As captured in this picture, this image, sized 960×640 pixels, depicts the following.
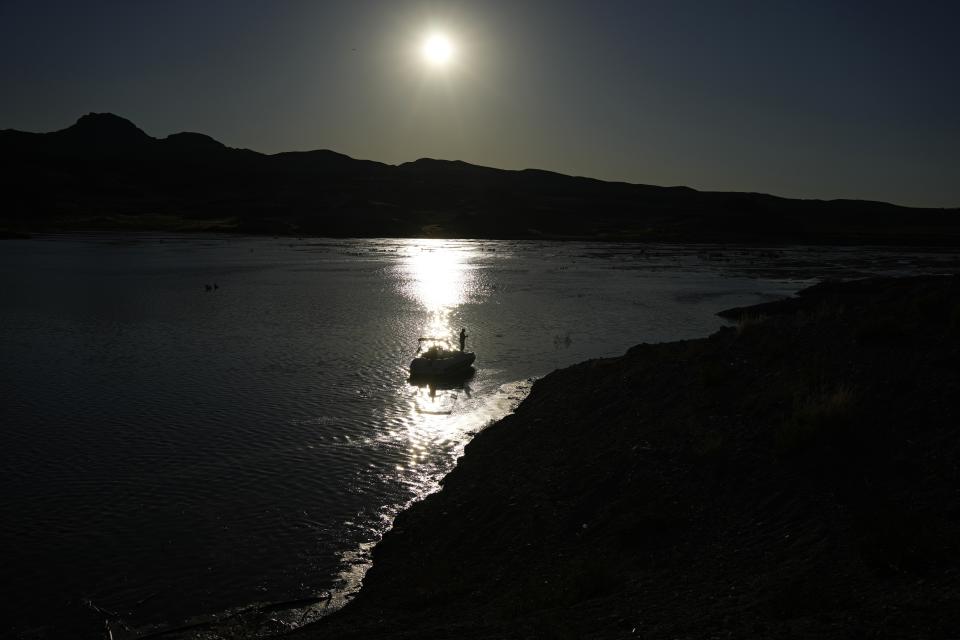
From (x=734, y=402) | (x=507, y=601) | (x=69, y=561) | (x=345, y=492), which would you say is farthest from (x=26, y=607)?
(x=734, y=402)

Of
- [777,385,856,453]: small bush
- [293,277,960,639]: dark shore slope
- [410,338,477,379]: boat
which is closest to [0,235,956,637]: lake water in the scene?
[410,338,477,379]: boat

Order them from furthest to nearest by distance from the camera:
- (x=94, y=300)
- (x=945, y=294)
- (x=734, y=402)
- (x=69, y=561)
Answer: (x=94, y=300) → (x=945, y=294) → (x=734, y=402) → (x=69, y=561)

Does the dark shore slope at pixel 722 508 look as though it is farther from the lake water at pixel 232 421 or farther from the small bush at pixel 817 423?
the lake water at pixel 232 421

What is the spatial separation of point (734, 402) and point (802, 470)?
424cm

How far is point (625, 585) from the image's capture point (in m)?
9.97

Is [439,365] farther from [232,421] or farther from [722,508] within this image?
[722,508]

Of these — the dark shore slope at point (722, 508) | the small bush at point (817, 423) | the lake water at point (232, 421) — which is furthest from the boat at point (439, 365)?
the small bush at point (817, 423)

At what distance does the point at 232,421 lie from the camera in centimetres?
2205

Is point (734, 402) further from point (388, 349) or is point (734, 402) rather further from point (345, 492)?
point (388, 349)

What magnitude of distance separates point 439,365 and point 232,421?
8.49 meters

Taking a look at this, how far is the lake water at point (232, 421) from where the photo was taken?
12766mm

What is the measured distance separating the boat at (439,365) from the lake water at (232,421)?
91 cm

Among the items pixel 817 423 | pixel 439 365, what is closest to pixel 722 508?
pixel 817 423

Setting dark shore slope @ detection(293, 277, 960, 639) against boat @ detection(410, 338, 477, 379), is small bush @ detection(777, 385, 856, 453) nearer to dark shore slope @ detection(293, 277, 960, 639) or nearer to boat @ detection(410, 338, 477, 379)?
dark shore slope @ detection(293, 277, 960, 639)
